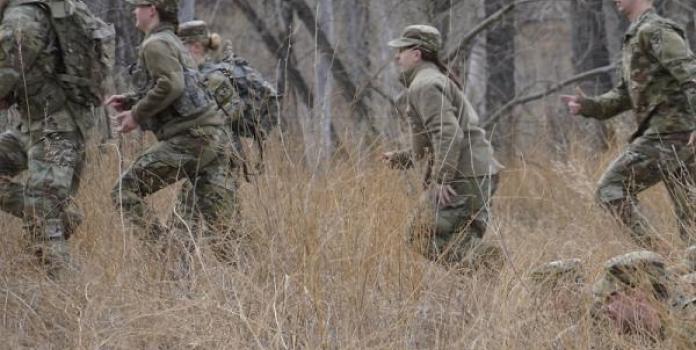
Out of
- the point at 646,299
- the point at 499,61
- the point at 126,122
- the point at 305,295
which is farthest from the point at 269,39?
the point at 646,299

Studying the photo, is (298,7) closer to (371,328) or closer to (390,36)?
(390,36)

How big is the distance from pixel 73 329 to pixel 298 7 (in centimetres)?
650

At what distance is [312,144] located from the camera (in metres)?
5.59

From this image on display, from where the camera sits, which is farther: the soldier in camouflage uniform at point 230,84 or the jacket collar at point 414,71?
the soldier in camouflage uniform at point 230,84

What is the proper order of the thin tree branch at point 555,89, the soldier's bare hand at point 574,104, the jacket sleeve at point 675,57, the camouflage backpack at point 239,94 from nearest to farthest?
1. the jacket sleeve at point 675,57
2. the camouflage backpack at point 239,94
3. the soldier's bare hand at point 574,104
4. the thin tree branch at point 555,89

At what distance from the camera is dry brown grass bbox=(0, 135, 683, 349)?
4.56 m

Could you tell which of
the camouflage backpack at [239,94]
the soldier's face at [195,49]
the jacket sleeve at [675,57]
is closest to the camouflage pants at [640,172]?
the jacket sleeve at [675,57]

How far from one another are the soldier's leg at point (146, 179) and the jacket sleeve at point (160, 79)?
0.22m

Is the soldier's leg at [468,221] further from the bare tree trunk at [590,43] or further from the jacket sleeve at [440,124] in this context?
the bare tree trunk at [590,43]

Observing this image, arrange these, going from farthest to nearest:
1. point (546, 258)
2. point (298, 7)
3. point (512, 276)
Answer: point (298, 7)
point (546, 258)
point (512, 276)

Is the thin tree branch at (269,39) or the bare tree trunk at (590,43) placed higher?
the thin tree branch at (269,39)

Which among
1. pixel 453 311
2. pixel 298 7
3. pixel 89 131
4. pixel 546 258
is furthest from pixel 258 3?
pixel 453 311

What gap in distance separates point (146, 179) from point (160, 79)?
1.87 feet

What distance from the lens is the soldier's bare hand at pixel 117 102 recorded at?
21.1 ft
